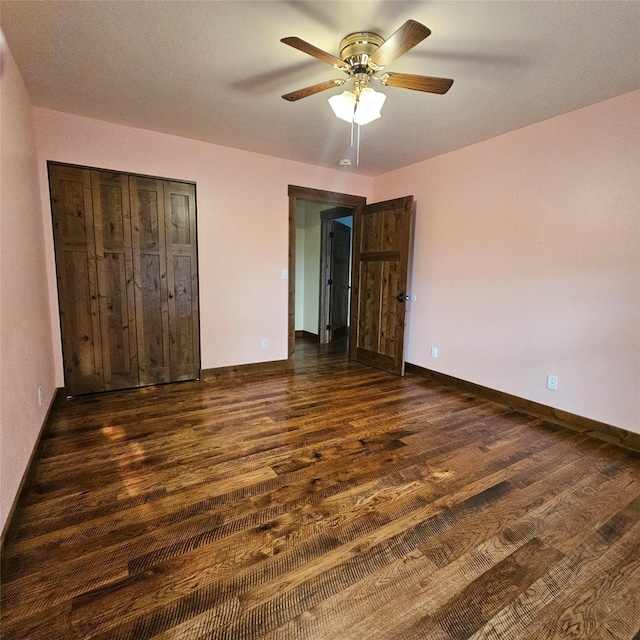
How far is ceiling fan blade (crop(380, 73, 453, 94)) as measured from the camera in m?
1.84

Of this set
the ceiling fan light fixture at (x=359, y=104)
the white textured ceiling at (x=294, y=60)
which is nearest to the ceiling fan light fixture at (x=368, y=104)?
the ceiling fan light fixture at (x=359, y=104)

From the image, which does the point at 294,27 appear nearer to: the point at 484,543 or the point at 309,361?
the point at 484,543

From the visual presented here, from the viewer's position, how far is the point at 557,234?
2.81 m

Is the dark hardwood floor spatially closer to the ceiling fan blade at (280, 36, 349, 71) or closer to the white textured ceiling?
the ceiling fan blade at (280, 36, 349, 71)

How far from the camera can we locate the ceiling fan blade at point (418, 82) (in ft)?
6.03

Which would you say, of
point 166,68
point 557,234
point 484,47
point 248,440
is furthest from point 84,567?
point 557,234

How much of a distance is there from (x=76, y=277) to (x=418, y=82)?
312 centimetres

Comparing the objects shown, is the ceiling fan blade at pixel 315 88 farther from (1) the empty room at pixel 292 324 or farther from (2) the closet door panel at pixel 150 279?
(2) the closet door panel at pixel 150 279

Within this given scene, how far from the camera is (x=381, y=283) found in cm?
429

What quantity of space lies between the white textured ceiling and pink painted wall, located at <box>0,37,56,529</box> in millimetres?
420

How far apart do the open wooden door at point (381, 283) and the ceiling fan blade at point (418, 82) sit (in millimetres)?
1960

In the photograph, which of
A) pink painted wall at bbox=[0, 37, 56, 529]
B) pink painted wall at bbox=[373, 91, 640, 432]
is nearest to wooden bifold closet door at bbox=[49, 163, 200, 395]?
pink painted wall at bbox=[0, 37, 56, 529]

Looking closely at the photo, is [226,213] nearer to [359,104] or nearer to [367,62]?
[359,104]

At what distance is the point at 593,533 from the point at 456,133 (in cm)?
311
